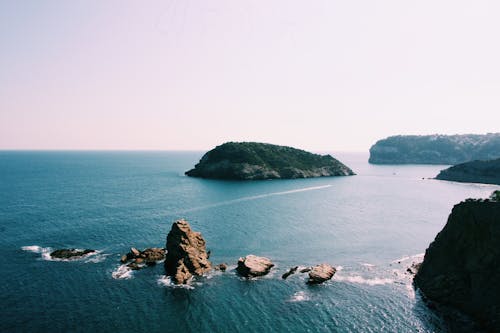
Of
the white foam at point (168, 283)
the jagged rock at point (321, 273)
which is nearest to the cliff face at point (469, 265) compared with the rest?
the jagged rock at point (321, 273)

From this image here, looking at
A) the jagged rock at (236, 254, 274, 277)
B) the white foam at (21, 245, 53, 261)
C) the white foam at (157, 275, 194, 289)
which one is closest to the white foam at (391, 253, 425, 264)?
the jagged rock at (236, 254, 274, 277)

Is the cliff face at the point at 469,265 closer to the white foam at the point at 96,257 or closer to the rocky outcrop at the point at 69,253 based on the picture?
the white foam at the point at 96,257

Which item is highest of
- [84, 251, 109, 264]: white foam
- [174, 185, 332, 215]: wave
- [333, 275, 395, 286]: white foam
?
[174, 185, 332, 215]: wave

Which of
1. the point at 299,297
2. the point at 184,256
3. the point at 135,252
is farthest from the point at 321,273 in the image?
the point at 135,252

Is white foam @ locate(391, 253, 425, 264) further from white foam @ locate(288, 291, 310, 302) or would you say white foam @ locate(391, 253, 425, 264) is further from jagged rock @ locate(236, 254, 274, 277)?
jagged rock @ locate(236, 254, 274, 277)

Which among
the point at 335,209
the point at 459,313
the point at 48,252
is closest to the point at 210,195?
the point at 335,209

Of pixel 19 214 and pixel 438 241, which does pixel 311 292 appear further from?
pixel 19 214
